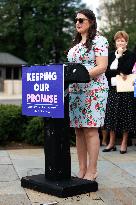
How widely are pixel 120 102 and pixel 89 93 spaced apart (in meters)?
2.53

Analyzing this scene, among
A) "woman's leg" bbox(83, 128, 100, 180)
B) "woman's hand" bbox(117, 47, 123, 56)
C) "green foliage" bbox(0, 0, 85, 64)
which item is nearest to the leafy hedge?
"woman's hand" bbox(117, 47, 123, 56)

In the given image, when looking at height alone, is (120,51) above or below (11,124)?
above

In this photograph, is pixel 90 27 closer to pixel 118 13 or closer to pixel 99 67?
pixel 99 67

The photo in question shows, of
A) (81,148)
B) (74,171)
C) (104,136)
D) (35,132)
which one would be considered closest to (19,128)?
(35,132)

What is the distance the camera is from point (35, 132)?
880 centimetres

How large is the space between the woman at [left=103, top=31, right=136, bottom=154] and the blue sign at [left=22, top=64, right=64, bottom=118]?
272 cm

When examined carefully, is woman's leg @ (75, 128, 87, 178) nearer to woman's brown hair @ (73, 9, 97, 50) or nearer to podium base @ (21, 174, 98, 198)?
podium base @ (21, 174, 98, 198)

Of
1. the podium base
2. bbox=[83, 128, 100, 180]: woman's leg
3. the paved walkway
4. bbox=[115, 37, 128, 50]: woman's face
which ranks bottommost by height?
the paved walkway

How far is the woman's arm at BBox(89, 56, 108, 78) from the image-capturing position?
5379 mm

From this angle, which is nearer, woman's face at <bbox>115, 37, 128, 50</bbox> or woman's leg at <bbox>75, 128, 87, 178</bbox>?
woman's leg at <bbox>75, 128, 87, 178</bbox>

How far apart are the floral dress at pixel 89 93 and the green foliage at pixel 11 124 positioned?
3.39 m

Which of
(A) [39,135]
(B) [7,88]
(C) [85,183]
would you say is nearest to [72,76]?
(C) [85,183]

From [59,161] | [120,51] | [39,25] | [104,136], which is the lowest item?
[104,136]

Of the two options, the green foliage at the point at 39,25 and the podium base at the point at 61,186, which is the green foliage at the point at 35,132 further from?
the green foliage at the point at 39,25
